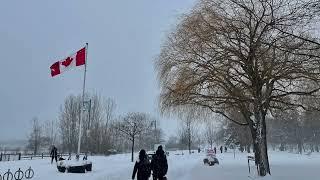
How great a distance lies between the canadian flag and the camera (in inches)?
1049

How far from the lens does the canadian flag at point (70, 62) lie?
2664 centimetres

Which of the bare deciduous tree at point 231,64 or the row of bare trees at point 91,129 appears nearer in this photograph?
the bare deciduous tree at point 231,64

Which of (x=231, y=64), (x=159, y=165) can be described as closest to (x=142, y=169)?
(x=159, y=165)

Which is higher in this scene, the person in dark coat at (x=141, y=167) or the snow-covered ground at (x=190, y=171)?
the person in dark coat at (x=141, y=167)

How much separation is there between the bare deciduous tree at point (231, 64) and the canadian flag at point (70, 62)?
6619 millimetres

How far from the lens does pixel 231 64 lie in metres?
20.0

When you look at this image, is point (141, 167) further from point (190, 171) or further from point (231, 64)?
point (190, 171)

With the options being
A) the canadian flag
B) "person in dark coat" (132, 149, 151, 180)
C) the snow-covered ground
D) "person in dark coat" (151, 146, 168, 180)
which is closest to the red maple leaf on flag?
the canadian flag

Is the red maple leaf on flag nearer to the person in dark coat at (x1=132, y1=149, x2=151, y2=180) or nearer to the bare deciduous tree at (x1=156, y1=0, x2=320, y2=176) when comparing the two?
Answer: the bare deciduous tree at (x1=156, y1=0, x2=320, y2=176)

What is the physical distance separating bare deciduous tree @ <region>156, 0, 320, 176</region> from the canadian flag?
21.7 feet

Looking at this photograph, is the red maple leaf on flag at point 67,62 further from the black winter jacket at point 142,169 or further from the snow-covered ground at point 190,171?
the black winter jacket at point 142,169

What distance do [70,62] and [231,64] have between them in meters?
11.5

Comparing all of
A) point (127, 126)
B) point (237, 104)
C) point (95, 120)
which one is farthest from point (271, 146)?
point (237, 104)

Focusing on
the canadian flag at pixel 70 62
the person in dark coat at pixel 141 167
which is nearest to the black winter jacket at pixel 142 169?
the person in dark coat at pixel 141 167
